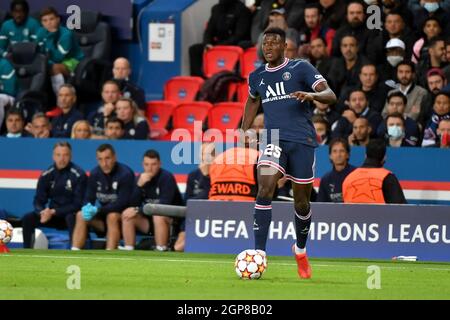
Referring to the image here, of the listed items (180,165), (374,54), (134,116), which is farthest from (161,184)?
(374,54)

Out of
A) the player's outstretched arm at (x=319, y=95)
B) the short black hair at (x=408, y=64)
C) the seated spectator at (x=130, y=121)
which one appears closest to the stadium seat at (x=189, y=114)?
the seated spectator at (x=130, y=121)

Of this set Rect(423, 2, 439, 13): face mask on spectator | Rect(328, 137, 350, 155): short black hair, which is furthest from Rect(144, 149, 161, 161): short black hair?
Rect(423, 2, 439, 13): face mask on spectator

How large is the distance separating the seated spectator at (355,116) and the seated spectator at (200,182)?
1828mm

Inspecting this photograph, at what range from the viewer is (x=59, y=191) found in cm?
1716

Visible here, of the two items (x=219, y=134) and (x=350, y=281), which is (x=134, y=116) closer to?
(x=219, y=134)

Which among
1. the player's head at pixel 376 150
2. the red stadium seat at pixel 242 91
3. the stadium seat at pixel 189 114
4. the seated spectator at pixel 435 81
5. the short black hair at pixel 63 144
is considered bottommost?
the short black hair at pixel 63 144

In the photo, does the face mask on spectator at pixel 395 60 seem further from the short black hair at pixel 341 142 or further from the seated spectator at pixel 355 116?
the short black hair at pixel 341 142

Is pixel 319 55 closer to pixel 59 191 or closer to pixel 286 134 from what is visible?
pixel 59 191

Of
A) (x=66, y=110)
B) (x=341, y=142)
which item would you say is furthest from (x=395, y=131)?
(x=66, y=110)

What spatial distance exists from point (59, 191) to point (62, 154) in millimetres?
514

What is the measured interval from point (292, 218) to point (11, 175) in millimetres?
4728

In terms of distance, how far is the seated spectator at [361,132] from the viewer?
16.8m

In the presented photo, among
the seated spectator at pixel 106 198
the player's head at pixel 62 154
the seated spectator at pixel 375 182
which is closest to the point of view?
the seated spectator at pixel 375 182
